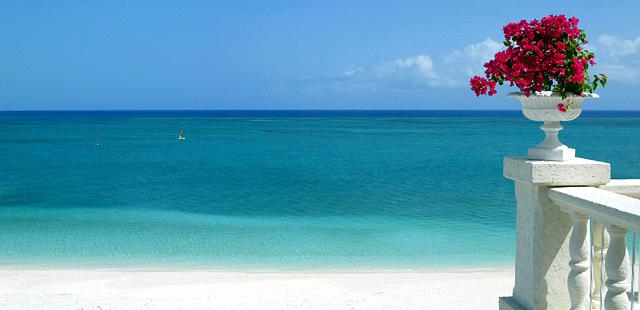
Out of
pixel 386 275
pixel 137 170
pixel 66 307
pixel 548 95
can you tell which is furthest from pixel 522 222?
pixel 137 170

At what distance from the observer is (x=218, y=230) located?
18.7 metres

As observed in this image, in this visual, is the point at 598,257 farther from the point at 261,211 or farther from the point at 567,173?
the point at 261,211

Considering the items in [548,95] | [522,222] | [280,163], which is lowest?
[280,163]

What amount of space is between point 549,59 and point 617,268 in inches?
48.5

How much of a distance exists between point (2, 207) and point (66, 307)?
50.7 feet

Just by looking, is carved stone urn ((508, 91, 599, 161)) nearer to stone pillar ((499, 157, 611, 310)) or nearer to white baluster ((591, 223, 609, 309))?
stone pillar ((499, 157, 611, 310))

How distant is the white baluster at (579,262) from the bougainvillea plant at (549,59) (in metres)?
0.66

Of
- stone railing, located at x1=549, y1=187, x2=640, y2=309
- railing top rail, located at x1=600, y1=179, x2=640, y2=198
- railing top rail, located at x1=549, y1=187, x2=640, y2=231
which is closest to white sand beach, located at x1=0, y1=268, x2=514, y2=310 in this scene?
railing top rail, located at x1=600, y1=179, x2=640, y2=198

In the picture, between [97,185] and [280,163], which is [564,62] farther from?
[280,163]

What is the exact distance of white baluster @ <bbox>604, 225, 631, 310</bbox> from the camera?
11.1ft

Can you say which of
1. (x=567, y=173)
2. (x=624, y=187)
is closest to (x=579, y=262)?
(x=567, y=173)

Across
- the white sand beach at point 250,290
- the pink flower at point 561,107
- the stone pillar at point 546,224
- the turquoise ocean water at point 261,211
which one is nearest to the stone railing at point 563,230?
the stone pillar at point 546,224

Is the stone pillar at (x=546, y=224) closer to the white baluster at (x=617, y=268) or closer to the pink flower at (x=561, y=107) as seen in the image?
the pink flower at (x=561, y=107)

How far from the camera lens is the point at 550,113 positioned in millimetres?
3971
